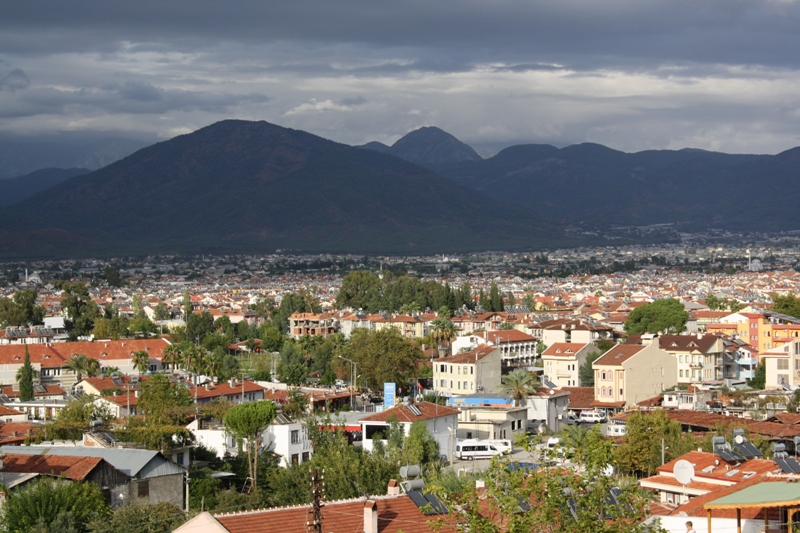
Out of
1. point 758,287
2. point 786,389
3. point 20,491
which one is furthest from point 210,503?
point 758,287

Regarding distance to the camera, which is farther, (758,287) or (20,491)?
(758,287)

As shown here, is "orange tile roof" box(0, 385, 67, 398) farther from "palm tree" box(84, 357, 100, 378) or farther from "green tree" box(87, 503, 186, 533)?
"green tree" box(87, 503, 186, 533)

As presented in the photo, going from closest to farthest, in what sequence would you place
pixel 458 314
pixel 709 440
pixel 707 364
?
pixel 709 440, pixel 707 364, pixel 458 314

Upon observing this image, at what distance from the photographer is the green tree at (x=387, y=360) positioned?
6719 cm

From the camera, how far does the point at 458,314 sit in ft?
367

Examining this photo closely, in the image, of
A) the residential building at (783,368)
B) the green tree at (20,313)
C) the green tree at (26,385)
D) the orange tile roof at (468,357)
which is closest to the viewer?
the green tree at (26,385)

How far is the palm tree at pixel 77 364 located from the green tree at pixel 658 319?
3604 cm

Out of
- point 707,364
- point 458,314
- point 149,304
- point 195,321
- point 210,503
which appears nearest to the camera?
point 210,503

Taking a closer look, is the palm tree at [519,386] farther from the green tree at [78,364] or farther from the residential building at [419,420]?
the green tree at [78,364]

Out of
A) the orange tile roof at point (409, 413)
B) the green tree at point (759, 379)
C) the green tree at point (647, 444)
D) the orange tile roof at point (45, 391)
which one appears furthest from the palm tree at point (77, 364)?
the green tree at point (647, 444)

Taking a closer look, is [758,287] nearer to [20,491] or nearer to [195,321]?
[195,321]

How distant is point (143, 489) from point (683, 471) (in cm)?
1426

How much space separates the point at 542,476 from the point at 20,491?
15237mm

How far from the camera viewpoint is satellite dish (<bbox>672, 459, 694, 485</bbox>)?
25223mm
